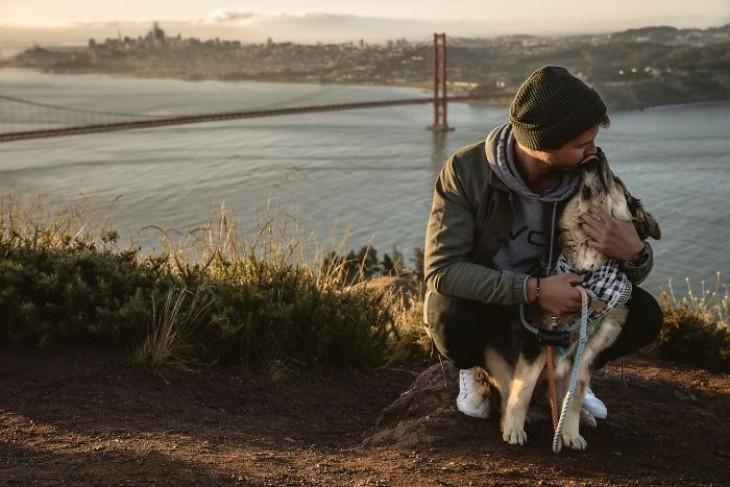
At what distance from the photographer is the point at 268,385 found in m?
3.47

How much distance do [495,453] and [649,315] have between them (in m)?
0.62

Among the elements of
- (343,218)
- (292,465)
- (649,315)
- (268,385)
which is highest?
(649,315)

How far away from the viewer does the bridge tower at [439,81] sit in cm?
5184

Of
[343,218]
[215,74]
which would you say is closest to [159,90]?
[215,74]

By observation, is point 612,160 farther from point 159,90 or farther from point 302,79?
point 159,90

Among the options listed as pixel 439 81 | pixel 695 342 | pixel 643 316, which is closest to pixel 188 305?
pixel 643 316

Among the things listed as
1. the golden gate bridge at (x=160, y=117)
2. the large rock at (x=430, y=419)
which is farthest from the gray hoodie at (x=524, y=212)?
the golden gate bridge at (x=160, y=117)

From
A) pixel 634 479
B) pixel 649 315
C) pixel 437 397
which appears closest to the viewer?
pixel 634 479

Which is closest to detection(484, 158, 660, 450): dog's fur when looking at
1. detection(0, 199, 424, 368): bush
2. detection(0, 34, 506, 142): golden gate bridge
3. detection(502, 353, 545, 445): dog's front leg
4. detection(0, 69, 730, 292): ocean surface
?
detection(502, 353, 545, 445): dog's front leg

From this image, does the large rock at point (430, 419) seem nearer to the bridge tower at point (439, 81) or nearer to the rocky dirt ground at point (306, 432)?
the rocky dirt ground at point (306, 432)

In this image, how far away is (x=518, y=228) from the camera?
7.63 feet

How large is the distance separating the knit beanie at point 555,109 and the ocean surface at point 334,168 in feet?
38.4

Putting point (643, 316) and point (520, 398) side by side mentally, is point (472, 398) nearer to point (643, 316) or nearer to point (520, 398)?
point (520, 398)

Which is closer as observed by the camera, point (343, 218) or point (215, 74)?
point (343, 218)
